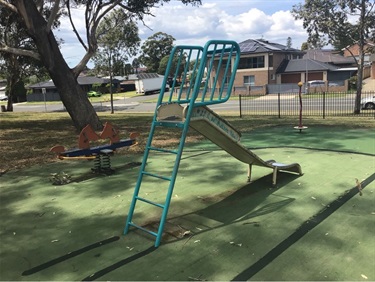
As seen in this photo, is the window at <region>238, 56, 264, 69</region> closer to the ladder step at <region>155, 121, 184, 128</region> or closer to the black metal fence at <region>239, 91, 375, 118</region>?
the black metal fence at <region>239, 91, 375, 118</region>

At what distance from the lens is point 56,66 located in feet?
42.2

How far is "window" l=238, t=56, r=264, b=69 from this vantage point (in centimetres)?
4766

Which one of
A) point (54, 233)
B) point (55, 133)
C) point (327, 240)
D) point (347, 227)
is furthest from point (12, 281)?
point (55, 133)

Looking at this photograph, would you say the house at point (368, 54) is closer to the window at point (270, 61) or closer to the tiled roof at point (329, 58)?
the tiled roof at point (329, 58)

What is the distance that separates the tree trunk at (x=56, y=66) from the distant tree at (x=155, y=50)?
252 ft

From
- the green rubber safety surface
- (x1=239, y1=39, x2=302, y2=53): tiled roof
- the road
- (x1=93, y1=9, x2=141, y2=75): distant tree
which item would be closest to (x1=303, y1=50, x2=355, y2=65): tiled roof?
(x1=239, y1=39, x2=302, y2=53): tiled roof

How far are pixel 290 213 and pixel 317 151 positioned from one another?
4.25 meters

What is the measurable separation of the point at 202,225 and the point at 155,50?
289 ft

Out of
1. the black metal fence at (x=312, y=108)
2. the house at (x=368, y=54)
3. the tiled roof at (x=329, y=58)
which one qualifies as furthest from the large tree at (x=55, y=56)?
the tiled roof at (x=329, y=58)

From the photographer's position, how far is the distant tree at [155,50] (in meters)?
88.1

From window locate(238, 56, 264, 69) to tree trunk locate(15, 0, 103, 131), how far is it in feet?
123

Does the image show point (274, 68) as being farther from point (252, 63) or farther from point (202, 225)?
point (202, 225)

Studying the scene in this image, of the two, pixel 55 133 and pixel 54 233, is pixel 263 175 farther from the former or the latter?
pixel 55 133

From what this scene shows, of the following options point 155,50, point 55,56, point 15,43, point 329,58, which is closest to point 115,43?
point 15,43
